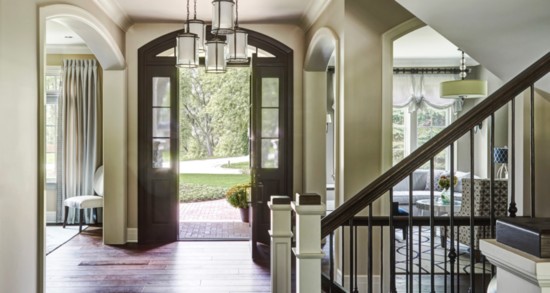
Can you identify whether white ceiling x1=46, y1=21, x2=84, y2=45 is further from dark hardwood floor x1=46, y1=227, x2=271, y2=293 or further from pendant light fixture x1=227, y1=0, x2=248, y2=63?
pendant light fixture x1=227, y1=0, x2=248, y2=63

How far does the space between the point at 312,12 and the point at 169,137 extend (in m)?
2.53

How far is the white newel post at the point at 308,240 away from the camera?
7.13ft

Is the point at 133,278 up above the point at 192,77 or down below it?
below

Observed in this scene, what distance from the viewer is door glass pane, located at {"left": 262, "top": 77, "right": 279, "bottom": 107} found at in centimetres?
650

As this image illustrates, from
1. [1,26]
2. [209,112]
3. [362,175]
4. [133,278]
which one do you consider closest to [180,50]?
[1,26]

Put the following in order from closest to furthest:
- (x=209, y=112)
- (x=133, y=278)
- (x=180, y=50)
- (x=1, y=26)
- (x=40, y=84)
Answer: (x=1, y=26) → (x=40, y=84) → (x=180, y=50) → (x=133, y=278) → (x=209, y=112)

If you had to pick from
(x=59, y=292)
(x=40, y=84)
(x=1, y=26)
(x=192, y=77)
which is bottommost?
(x=59, y=292)

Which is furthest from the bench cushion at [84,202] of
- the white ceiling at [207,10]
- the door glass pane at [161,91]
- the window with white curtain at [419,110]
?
the window with white curtain at [419,110]

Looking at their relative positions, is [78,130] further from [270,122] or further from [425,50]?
[425,50]

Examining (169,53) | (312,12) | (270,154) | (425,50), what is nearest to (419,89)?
(425,50)

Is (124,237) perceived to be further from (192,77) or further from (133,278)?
(192,77)

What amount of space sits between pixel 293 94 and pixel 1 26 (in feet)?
13.1

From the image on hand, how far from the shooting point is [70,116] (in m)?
7.69

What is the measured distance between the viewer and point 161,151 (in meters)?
6.57
